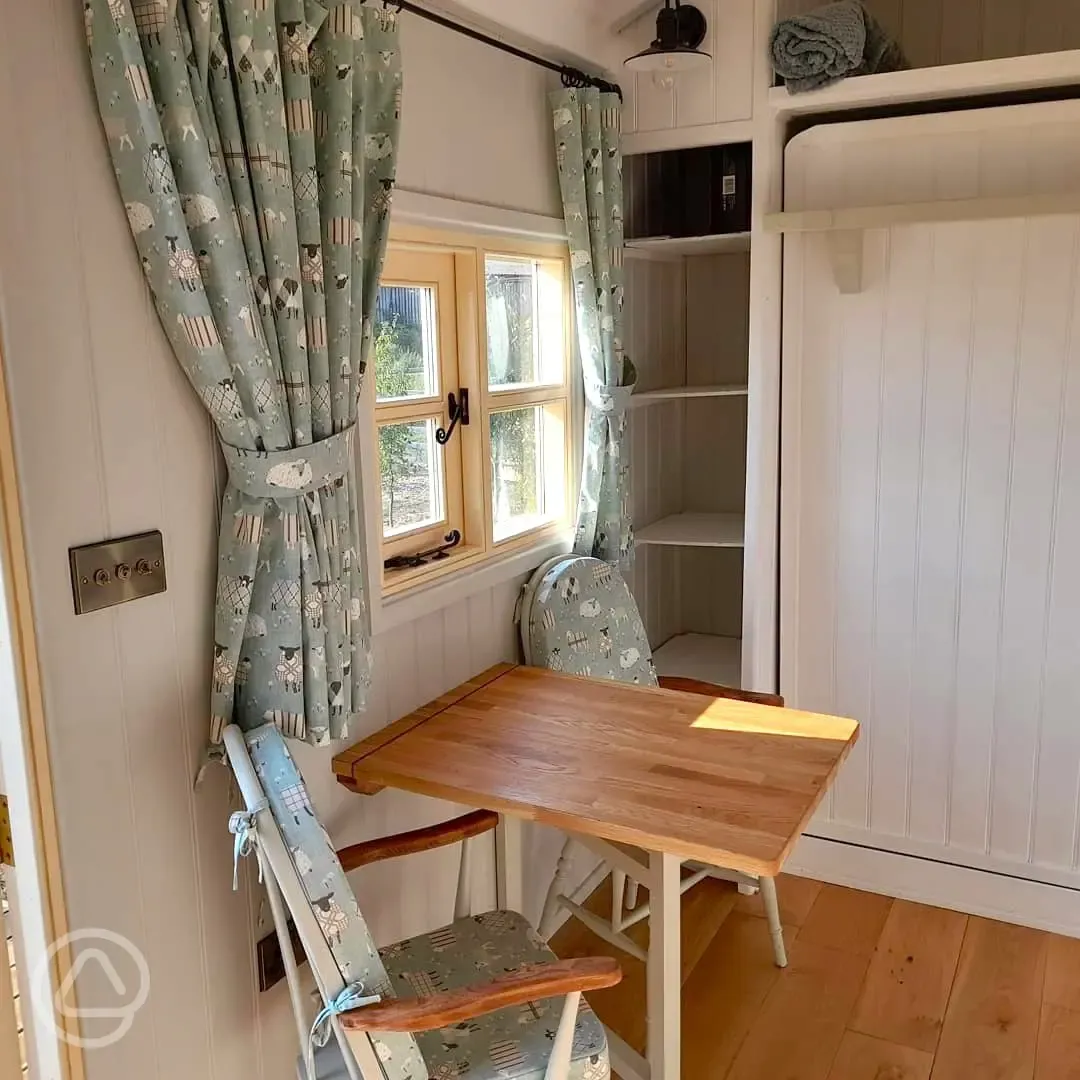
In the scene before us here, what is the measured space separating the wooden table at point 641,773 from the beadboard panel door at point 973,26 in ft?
6.11

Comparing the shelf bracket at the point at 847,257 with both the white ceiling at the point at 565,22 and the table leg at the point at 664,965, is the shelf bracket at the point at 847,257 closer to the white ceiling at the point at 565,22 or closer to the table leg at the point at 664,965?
the white ceiling at the point at 565,22

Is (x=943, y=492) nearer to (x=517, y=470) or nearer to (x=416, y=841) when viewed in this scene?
(x=517, y=470)

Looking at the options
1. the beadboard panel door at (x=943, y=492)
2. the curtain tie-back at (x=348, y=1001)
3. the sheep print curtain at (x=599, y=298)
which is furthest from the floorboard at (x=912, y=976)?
the curtain tie-back at (x=348, y=1001)

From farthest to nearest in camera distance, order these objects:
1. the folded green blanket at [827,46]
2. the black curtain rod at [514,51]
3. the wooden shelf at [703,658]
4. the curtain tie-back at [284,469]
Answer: the wooden shelf at [703,658]
the folded green blanket at [827,46]
the black curtain rod at [514,51]
the curtain tie-back at [284,469]

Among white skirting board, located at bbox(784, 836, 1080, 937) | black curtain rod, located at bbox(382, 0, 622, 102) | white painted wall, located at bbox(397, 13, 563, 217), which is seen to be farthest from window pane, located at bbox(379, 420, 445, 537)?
white skirting board, located at bbox(784, 836, 1080, 937)

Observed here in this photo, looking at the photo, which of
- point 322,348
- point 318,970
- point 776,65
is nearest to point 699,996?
point 318,970

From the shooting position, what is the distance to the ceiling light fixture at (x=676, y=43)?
88.8 inches

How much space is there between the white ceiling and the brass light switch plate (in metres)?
1.22

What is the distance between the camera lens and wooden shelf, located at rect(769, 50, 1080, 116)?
2.37m

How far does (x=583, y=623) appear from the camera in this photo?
2611mm

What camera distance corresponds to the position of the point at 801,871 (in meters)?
3.02

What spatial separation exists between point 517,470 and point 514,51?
0.98m

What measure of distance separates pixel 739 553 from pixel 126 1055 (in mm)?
2402

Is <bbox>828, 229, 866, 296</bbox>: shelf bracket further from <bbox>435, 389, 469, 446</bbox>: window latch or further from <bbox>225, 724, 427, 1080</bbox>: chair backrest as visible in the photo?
<bbox>225, 724, 427, 1080</bbox>: chair backrest
